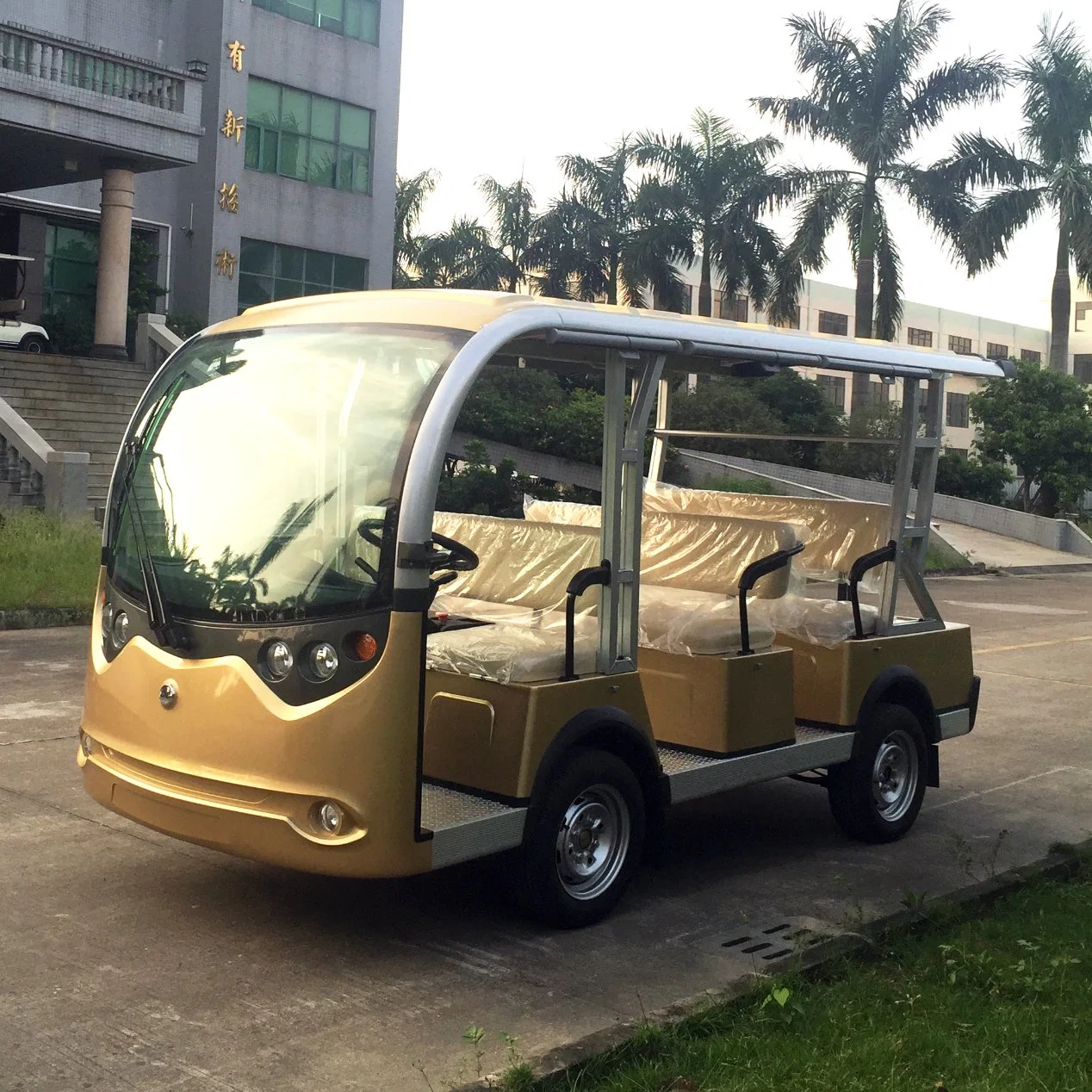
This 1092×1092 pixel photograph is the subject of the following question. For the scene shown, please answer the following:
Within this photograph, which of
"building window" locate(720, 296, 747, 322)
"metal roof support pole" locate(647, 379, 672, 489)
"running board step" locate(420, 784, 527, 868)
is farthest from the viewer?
"building window" locate(720, 296, 747, 322)

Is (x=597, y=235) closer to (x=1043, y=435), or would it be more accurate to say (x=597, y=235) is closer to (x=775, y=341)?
(x=1043, y=435)

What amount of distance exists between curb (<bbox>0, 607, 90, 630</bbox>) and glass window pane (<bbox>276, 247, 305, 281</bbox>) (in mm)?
24234

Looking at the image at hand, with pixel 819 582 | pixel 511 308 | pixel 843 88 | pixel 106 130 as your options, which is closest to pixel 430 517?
pixel 511 308

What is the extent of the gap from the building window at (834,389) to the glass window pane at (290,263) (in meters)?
31.0

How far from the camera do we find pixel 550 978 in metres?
4.98

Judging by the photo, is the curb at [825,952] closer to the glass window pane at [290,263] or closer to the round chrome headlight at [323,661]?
the round chrome headlight at [323,661]

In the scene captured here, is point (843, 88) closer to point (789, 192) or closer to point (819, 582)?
point (789, 192)

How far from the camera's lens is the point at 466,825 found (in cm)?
500

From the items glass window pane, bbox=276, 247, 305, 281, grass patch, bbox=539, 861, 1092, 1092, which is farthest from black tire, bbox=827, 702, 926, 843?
glass window pane, bbox=276, 247, 305, 281

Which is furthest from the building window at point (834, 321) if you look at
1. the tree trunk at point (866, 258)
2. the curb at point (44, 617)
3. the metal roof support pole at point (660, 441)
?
the metal roof support pole at point (660, 441)

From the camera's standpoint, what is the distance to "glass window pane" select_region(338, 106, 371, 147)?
37.9 m

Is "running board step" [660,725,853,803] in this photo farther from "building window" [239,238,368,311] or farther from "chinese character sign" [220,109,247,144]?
"chinese character sign" [220,109,247,144]

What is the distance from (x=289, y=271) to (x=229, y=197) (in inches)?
106

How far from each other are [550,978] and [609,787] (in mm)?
820
